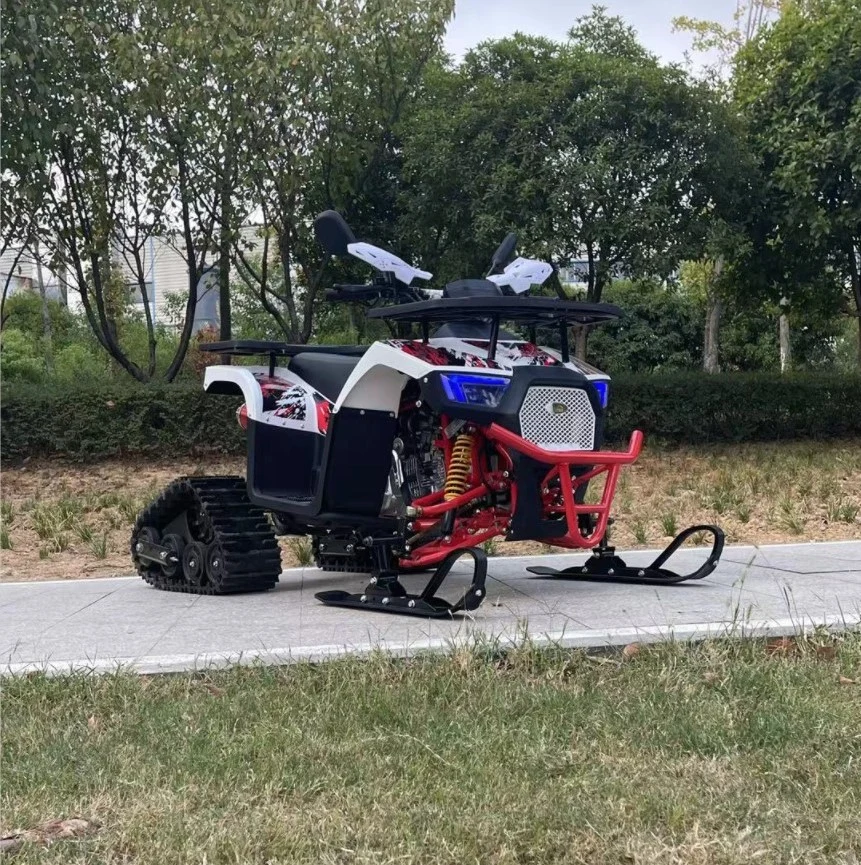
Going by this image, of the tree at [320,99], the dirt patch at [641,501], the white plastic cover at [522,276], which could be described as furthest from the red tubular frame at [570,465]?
the tree at [320,99]

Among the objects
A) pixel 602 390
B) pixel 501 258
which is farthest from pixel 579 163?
pixel 602 390

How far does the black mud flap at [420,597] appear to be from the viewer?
4.83m

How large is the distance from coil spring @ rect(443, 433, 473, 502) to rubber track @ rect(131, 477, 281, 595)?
1230 millimetres

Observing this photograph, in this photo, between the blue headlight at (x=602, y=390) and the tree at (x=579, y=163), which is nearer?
the blue headlight at (x=602, y=390)

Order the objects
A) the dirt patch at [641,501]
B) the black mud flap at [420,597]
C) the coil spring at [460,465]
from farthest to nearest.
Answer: the dirt patch at [641,501] → the coil spring at [460,465] → the black mud flap at [420,597]

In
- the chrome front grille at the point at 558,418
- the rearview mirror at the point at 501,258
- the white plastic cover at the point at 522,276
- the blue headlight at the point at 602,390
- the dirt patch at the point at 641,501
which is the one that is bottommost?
the dirt patch at the point at 641,501

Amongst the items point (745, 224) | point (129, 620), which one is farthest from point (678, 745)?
point (745, 224)

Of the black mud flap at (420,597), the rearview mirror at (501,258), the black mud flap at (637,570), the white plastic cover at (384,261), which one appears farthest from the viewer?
the rearview mirror at (501,258)

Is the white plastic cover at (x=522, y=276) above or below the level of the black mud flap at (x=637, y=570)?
above

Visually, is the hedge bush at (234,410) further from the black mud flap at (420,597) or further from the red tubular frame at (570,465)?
the red tubular frame at (570,465)

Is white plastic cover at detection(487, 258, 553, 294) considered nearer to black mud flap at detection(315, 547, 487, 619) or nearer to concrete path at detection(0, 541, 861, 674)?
black mud flap at detection(315, 547, 487, 619)

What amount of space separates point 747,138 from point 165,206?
24.3ft

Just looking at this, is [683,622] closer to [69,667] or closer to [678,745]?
[678,745]

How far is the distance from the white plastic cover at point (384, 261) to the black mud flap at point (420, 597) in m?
1.39
